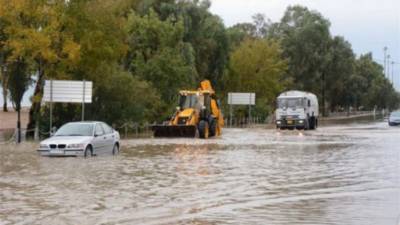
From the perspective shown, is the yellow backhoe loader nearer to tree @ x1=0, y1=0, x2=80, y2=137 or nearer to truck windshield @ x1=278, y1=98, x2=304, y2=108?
tree @ x1=0, y1=0, x2=80, y2=137

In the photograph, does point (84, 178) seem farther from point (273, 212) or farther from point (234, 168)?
point (273, 212)

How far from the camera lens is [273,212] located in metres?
12.0

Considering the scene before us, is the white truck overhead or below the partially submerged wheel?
overhead

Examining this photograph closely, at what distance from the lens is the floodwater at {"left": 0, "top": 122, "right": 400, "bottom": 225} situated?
11633mm

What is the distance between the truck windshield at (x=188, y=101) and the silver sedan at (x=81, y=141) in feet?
54.5

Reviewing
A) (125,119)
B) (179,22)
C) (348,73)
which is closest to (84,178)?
(125,119)

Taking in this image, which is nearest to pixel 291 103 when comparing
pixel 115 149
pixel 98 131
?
pixel 115 149

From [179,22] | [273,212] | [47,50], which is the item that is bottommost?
[273,212]

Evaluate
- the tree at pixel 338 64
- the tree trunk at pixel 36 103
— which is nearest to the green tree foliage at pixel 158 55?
the tree trunk at pixel 36 103

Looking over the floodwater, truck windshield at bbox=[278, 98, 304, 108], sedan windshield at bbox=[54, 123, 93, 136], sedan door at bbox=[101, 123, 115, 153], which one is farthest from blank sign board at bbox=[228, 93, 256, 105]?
sedan windshield at bbox=[54, 123, 93, 136]

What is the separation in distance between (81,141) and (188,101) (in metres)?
19.9

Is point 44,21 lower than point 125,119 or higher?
higher

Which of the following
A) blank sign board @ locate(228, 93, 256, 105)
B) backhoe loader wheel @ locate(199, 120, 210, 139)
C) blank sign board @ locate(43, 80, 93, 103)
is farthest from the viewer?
blank sign board @ locate(228, 93, 256, 105)

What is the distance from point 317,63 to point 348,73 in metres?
9.24
